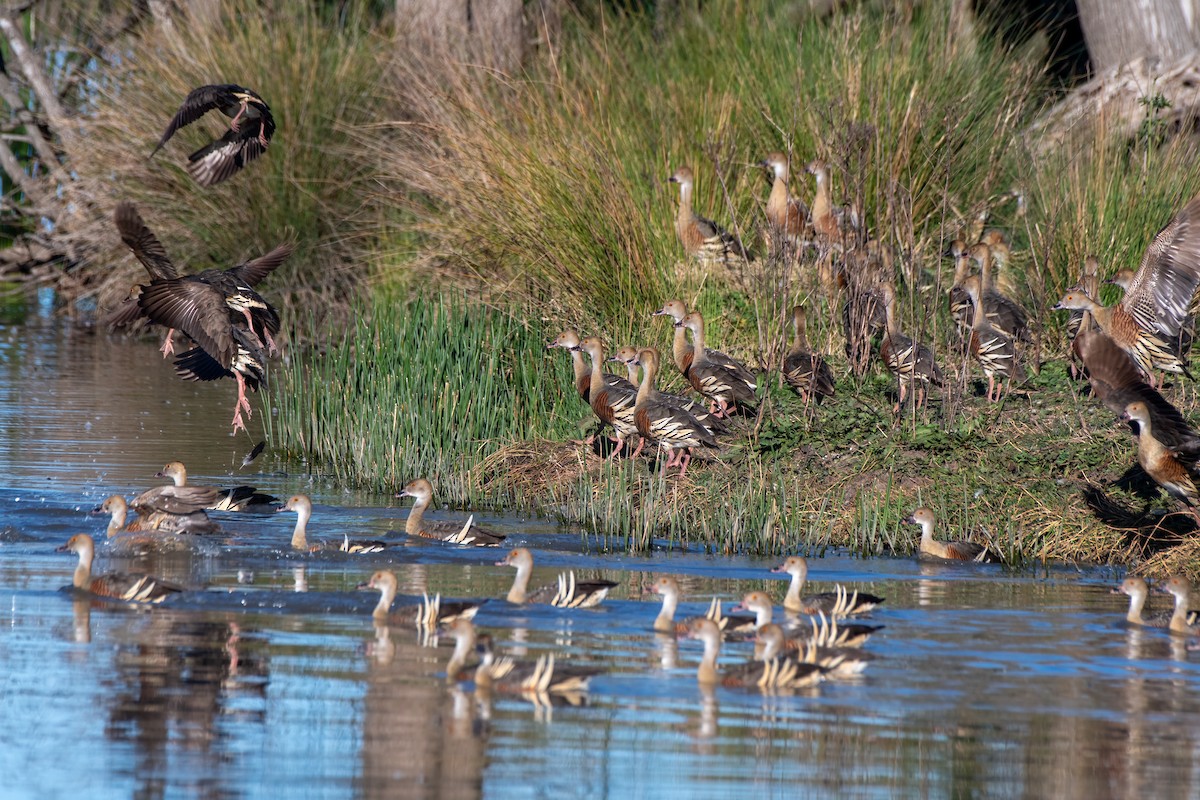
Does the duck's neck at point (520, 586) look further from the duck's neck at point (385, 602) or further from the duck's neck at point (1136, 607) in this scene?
the duck's neck at point (1136, 607)

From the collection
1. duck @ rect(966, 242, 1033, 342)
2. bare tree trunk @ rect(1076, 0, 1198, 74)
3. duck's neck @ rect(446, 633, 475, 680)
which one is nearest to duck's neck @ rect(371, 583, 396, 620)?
duck's neck @ rect(446, 633, 475, 680)

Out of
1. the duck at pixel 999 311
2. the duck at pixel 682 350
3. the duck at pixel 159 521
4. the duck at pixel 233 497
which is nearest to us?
the duck at pixel 159 521

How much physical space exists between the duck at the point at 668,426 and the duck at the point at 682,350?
0.87 metres

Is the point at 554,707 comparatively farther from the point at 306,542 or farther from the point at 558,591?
the point at 306,542

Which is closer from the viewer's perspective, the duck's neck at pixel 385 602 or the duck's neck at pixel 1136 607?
the duck's neck at pixel 385 602

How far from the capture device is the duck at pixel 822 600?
8961 mm

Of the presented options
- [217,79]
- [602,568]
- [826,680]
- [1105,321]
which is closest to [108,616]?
[602,568]

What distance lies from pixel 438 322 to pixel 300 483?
1594 millimetres

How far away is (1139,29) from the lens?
1956cm

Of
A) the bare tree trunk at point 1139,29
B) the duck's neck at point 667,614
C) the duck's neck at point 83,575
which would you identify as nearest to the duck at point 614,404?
the duck's neck at point 667,614

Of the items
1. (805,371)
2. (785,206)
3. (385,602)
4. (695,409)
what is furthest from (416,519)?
(785,206)

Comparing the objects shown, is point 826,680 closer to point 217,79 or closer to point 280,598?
point 280,598

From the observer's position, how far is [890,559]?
11102 mm

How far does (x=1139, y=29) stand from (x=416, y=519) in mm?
11778
